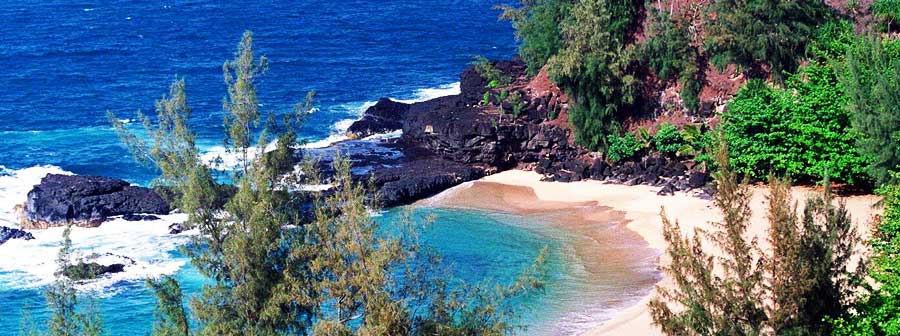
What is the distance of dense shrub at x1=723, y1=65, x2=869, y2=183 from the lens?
52.5 metres

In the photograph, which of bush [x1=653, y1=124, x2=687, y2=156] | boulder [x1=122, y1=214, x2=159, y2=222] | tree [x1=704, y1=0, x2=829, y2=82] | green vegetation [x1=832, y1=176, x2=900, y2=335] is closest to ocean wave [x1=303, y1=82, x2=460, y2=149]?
boulder [x1=122, y1=214, x2=159, y2=222]

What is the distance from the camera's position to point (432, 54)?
8956 centimetres

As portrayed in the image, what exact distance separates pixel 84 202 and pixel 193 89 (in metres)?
24.0

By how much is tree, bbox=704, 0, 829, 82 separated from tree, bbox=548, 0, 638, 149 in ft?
14.8

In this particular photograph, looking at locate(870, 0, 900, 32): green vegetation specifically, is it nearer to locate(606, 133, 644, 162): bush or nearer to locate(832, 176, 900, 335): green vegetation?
locate(606, 133, 644, 162): bush

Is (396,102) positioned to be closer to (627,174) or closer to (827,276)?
(627,174)

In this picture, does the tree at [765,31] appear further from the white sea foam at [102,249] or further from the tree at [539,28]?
the white sea foam at [102,249]

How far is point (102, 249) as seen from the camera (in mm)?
52375

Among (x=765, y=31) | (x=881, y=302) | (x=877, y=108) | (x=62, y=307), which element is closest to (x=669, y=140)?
(x=765, y=31)

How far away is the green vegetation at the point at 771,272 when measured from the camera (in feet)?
94.5

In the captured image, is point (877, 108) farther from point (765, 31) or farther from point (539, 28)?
point (539, 28)

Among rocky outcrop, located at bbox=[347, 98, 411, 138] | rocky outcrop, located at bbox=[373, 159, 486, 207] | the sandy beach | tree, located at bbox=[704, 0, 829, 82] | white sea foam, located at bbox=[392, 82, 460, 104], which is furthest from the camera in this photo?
white sea foam, located at bbox=[392, 82, 460, 104]

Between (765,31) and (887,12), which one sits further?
(887,12)

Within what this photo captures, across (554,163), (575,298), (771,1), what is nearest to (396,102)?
(554,163)
